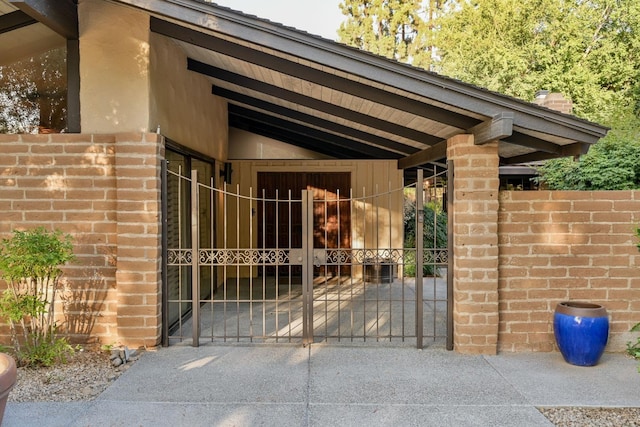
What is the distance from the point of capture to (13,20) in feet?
15.6

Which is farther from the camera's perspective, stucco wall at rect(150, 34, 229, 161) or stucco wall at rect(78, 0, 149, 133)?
stucco wall at rect(150, 34, 229, 161)

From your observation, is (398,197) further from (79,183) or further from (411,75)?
(79,183)

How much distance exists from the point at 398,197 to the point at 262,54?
18.4ft

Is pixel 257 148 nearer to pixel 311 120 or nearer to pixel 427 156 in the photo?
pixel 311 120

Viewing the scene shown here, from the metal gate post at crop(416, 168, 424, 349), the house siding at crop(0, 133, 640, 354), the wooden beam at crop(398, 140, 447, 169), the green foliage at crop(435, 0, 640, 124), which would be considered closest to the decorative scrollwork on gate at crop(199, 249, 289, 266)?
the house siding at crop(0, 133, 640, 354)

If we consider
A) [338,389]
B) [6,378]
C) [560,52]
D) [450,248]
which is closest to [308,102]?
[450,248]

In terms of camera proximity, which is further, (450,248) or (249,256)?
(249,256)

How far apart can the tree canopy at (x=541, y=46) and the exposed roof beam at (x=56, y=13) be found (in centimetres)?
1647

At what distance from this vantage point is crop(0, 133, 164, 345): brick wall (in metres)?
4.72

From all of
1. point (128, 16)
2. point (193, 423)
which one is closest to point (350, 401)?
point (193, 423)

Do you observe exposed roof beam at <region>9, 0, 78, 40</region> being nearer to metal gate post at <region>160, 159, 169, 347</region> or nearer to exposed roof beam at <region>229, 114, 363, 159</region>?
metal gate post at <region>160, 159, 169, 347</region>

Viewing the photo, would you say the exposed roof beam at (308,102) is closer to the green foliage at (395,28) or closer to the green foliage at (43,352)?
the green foliage at (43,352)

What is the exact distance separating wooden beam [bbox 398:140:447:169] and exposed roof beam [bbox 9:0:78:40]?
14.2 feet

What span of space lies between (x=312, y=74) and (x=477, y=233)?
7.94ft
